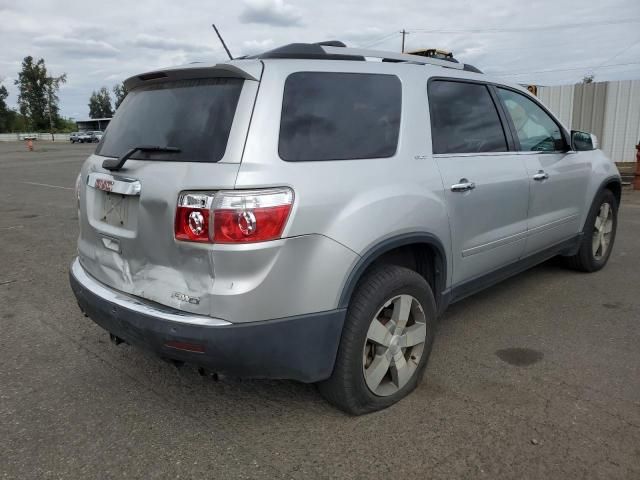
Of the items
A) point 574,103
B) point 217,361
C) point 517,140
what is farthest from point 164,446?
point 574,103

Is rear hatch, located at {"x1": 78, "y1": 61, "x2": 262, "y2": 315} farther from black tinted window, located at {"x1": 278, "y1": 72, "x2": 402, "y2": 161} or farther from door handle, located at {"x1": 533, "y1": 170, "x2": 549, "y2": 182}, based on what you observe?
door handle, located at {"x1": 533, "y1": 170, "x2": 549, "y2": 182}

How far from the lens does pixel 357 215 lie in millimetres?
2479

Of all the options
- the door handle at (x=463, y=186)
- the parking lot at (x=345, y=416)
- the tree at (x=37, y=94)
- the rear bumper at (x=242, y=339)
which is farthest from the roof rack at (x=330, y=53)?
the tree at (x=37, y=94)

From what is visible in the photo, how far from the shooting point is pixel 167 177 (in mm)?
2371

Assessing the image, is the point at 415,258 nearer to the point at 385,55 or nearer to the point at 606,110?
the point at 385,55

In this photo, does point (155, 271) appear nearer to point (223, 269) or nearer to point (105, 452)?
point (223, 269)

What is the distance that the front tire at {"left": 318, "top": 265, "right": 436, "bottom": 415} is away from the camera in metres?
2.56

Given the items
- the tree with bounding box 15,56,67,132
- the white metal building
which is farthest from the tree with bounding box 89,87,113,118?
the white metal building

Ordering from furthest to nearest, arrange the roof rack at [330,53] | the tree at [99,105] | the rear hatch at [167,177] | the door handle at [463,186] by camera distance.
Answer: the tree at [99,105], the door handle at [463,186], the roof rack at [330,53], the rear hatch at [167,177]

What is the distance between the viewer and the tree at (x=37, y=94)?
80.1m

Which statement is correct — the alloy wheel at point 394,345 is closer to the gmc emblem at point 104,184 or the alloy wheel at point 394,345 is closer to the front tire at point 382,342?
the front tire at point 382,342

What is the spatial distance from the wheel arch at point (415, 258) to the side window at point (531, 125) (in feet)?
4.42

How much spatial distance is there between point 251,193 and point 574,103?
14791 mm

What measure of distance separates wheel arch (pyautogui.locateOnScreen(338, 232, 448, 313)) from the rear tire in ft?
7.77
